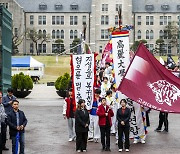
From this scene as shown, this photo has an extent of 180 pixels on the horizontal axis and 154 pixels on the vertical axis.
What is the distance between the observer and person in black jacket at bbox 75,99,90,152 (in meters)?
12.1

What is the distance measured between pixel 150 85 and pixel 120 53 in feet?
6.10

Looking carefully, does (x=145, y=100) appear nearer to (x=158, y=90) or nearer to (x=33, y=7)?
(x=158, y=90)

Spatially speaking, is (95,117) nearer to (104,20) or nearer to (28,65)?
(28,65)

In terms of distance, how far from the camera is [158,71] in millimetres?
12656

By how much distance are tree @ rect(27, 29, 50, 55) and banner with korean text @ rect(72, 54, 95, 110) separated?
73.8m

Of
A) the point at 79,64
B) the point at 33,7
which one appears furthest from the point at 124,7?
the point at 79,64

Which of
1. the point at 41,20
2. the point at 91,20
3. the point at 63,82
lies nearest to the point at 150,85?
the point at 63,82

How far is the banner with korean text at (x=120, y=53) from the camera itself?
1404cm

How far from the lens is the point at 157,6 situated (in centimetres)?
9225

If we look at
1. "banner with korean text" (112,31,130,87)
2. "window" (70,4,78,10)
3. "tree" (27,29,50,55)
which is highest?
"window" (70,4,78,10)

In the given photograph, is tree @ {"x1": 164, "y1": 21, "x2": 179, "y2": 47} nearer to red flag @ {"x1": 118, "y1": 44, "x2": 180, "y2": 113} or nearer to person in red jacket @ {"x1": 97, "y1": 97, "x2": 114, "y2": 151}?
red flag @ {"x1": 118, "y1": 44, "x2": 180, "y2": 113}

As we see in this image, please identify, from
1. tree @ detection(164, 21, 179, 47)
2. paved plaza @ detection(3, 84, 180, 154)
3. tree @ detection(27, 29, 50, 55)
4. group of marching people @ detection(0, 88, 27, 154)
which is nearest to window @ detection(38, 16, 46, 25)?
tree @ detection(27, 29, 50, 55)

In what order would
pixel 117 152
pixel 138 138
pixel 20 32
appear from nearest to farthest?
pixel 117 152
pixel 138 138
pixel 20 32

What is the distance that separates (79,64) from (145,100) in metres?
2.60
